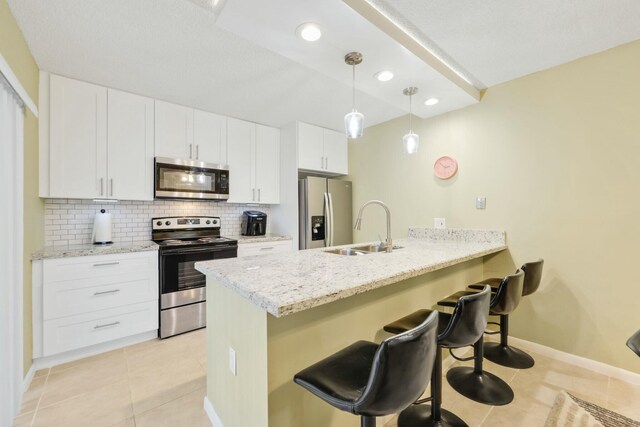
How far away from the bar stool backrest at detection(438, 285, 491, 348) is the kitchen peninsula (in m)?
0.25

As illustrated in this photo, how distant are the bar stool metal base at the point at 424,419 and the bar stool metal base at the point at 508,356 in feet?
2.89

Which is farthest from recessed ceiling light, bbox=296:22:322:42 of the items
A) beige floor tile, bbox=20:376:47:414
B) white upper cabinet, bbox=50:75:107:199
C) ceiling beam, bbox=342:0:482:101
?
beige floor tile, bbox=20:376:47:414

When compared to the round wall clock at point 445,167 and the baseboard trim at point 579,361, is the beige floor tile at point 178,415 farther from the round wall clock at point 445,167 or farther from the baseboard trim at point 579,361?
the round wall clock at point 445,167

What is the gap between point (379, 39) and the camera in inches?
67.4

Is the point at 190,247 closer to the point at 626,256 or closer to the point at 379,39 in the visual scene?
the point at 379,39

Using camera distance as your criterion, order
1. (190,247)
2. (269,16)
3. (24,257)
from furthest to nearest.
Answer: (190,247)
(24,257)
(269,16)

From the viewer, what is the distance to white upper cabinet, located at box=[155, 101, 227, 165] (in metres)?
2.93

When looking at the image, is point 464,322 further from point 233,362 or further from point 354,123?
point 354,123

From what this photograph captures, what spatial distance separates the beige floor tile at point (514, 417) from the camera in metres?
1.57

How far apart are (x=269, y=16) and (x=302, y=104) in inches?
60.5

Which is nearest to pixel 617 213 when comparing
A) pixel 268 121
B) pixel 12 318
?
pixel 268 121

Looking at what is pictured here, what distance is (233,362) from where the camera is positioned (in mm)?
1328

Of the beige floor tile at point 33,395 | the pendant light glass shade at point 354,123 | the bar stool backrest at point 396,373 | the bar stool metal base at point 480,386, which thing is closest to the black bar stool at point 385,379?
the bar stool backrest at point 396,373

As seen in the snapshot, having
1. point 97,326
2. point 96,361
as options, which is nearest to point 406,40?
point 97,326
